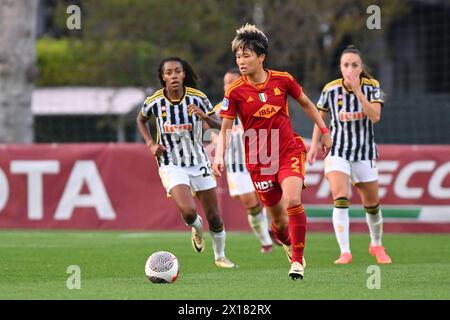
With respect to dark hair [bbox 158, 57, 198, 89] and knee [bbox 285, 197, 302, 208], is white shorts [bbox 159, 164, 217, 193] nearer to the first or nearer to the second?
dark hair [bbox 158, 57, 198, 89]

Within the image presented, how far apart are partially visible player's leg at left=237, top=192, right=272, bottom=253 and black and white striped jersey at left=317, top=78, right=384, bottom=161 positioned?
6.13 feet

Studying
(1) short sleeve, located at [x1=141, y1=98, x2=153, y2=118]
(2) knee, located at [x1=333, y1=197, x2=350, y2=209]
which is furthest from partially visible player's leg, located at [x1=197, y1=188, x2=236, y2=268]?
(2) knee, located at [x1=333, y1=197, x2=350, y2=209]

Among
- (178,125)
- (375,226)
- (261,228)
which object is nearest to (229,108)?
(178,125)

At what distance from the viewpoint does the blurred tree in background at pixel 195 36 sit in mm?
28781

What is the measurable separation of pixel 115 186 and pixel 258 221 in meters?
4.65

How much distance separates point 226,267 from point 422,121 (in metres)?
11.3

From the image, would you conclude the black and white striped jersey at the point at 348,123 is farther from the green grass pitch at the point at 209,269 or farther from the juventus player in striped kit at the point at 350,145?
the green grass pitch at the point at 209,269

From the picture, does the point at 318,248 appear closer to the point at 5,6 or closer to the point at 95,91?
the point at 5,6

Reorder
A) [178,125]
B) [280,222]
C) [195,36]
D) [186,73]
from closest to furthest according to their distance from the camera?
[280,222] < [178,125] < [186,73] < [195,36]

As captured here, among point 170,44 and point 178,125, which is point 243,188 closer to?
point 178,125

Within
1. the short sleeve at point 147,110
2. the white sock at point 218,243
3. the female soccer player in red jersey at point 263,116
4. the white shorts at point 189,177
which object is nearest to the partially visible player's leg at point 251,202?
the white sock at point 218,243

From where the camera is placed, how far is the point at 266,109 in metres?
11.0

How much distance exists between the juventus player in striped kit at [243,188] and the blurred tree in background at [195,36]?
13.2 m

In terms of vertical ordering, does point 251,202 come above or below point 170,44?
below
